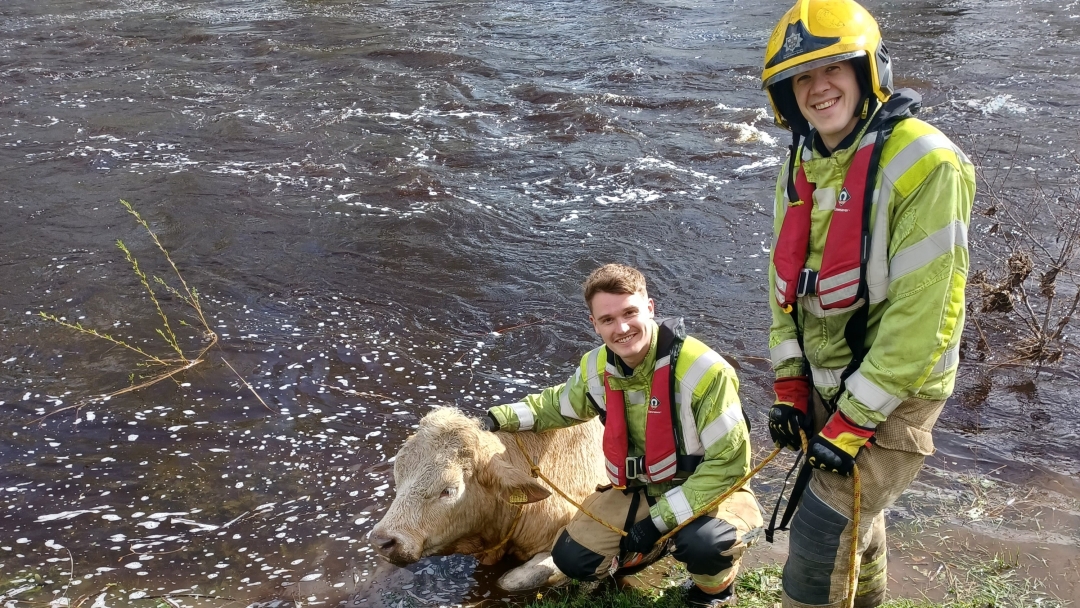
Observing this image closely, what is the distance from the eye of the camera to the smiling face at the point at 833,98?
3654 millimetres

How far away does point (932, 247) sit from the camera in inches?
134

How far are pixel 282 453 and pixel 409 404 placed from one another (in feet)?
3.71

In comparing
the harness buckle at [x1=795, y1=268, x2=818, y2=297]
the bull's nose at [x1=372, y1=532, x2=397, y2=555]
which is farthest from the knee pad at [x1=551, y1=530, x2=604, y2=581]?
the harness buckle at [x1=795, y1=268, x2=818, y2=297]

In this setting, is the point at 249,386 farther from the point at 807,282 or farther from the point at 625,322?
the point at 807,282

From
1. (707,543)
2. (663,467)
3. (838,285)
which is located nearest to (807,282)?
(838,285)

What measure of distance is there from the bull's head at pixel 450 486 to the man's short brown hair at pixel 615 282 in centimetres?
115

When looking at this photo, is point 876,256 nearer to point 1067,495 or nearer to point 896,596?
point 896,596

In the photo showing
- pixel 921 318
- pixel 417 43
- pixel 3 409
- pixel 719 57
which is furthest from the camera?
pixel 417 43

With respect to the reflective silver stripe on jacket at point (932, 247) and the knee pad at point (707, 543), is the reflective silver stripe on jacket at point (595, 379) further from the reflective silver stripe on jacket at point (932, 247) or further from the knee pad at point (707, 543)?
the reflective silver stripe on jacket at point (932, 247)

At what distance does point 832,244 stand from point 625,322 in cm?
121

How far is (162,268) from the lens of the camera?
981 cm

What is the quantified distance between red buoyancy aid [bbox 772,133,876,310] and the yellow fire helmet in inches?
11.2

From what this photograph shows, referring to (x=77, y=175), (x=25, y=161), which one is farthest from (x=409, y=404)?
(x=25, y=161)

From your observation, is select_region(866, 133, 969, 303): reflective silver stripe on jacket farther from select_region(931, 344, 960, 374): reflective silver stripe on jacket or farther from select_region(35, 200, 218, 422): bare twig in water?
select_region(35, 200, 218, 422): bare twig in water
